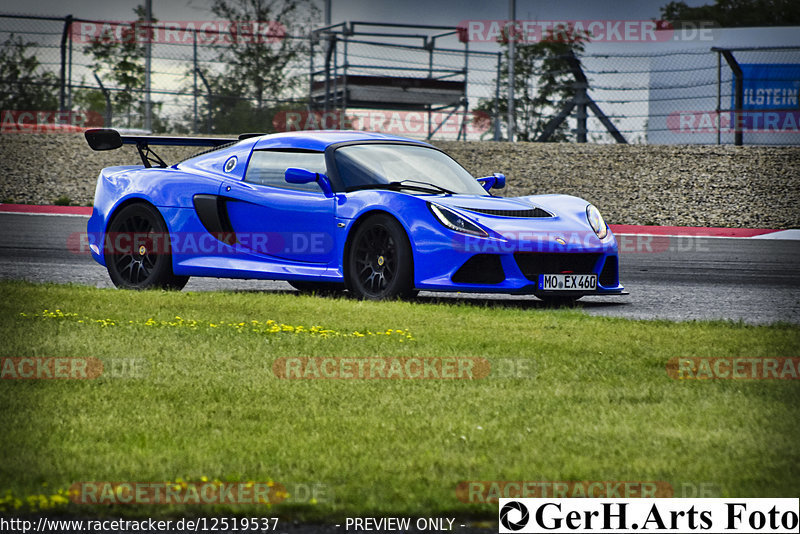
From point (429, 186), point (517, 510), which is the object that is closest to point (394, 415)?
point (517, 510)

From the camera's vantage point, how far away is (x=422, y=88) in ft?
76.4

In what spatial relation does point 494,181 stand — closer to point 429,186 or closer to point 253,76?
point 429,186

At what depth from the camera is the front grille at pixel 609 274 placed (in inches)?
349

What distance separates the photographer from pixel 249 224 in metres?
9.26

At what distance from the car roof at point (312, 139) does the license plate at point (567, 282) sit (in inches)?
80.2

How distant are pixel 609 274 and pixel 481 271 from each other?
1.14 meters

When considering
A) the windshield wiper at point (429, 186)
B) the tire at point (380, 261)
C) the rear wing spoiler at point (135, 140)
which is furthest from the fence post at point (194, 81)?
the tire at point (380, 261)

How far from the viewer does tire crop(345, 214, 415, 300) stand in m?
8.43

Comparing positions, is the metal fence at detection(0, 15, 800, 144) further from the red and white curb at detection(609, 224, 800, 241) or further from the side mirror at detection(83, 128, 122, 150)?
the side mirror at detection(83, 128, 122, 150)

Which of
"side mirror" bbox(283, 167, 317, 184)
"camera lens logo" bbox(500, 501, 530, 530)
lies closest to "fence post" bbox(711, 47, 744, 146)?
"side mirror" bbox(283, 167, 317, 184)

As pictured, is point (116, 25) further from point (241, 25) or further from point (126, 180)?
point (126, 180)

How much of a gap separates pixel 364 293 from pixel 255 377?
10.7ft

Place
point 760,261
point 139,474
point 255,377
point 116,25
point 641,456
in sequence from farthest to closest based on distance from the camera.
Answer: point 116,25, point 760,261, point 255,377, point 641,456, point 139,474

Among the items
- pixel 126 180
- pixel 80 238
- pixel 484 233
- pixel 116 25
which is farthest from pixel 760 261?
pixel 116 25
